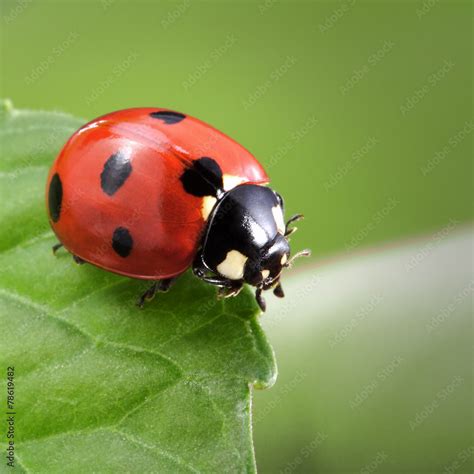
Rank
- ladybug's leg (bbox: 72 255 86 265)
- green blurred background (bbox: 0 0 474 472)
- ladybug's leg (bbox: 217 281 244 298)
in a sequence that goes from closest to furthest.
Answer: ladybug's leg (bbox: 217 281 244 298), ladybug's leg (bbox: 72 255 86 265), green blurred background (bbox: 0 0 474 472)

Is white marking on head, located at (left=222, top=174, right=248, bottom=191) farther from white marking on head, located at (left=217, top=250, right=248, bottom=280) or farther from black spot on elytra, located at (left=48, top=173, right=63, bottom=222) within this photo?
black spot on elytra, located at (left=48, top=173, right=63, bottom=222)

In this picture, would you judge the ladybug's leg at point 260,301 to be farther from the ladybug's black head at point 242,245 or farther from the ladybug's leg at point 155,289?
the ladybug's leg at point 155,289

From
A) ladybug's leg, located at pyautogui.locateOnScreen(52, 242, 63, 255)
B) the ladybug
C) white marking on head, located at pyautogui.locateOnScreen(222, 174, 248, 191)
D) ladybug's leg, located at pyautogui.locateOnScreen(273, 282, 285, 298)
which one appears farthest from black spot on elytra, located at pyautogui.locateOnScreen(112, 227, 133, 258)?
ladybug's leg, located at pyautogui.locateOnScreen(273, 282, 285, 298)

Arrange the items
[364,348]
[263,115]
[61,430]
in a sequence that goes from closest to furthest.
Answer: [61,430], [364,348], [263,115]

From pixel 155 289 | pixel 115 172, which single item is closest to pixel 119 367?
pixel 155 289

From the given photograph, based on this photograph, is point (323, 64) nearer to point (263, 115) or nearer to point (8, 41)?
point (263, 115)

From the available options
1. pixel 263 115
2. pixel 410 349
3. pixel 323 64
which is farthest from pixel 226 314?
pixel 323 64
